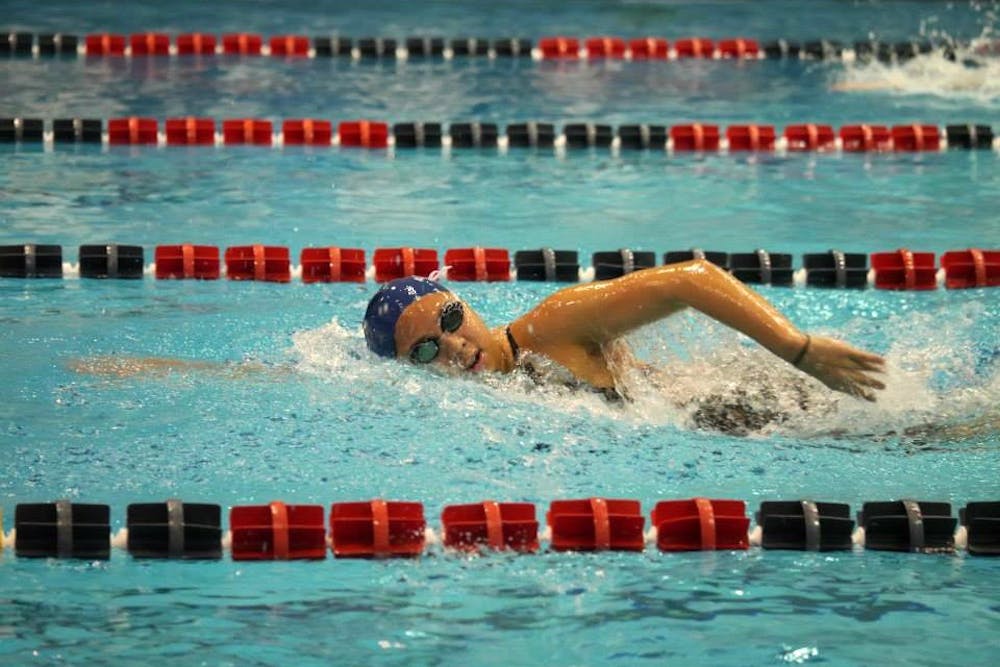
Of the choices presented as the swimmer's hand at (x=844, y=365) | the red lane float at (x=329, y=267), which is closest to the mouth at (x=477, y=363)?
the swimmer's hand at (x=844, y=365)

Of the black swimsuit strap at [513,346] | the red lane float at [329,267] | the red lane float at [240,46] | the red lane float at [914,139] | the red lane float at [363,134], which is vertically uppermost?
the red lane float at [240,46]

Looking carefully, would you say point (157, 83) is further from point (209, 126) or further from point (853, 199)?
point (853, 199)

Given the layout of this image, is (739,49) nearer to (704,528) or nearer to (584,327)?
(584,327)

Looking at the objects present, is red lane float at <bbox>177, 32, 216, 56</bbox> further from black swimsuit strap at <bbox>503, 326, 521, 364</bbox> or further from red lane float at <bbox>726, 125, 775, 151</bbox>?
black swimsuit strap at <bbox>503, 326, 521, 364</bbox>

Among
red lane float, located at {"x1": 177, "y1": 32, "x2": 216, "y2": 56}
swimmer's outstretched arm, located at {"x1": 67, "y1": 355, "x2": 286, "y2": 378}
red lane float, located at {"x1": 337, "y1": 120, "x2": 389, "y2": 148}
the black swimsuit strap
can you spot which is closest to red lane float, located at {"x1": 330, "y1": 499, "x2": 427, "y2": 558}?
the black swimsuit strap

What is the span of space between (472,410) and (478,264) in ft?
6.00

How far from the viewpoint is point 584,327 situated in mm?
4852

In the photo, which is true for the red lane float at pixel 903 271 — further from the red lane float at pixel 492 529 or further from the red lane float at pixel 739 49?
the red lane float at pixel 739 49

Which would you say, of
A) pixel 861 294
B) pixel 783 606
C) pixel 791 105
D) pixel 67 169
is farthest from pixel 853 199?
pixel 783 606

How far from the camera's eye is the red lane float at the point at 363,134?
8.85 metres

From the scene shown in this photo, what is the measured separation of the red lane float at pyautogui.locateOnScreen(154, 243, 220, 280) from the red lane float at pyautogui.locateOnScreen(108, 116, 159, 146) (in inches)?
88.8

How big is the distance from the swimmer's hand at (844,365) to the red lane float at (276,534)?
1.32m

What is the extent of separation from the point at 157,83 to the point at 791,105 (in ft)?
12.2

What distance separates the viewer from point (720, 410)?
498 cm
